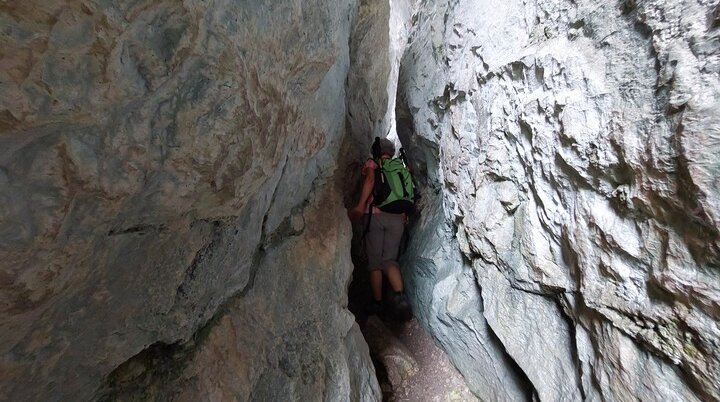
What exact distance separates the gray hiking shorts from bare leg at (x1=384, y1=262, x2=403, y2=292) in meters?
0.07

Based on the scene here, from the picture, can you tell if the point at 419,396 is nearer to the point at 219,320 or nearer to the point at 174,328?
the point at 219,320

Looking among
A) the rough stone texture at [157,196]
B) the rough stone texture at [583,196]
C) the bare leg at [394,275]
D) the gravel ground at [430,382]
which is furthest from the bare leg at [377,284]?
the rough stone texture at [157,196]

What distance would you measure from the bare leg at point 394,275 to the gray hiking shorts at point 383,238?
7 centimetres

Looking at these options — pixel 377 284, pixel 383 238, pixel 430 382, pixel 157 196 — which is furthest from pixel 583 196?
pixel 377 284

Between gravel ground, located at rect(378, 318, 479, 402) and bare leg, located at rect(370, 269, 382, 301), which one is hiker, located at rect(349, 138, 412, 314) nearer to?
bare leg, located at rect(370, 269, 382, 301)

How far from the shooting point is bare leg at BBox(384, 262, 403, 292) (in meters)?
4.25

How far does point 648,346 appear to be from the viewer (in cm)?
160

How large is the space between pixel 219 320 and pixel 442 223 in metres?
2.38

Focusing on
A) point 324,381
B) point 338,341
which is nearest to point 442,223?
point 338,341

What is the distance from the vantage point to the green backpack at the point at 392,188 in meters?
4.08

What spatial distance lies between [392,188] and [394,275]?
1.03 metres

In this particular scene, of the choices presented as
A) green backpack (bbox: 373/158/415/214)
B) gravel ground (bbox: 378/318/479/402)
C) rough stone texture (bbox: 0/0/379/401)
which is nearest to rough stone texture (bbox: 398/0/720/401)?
gravel ground (bbox: 378/318/479/402)

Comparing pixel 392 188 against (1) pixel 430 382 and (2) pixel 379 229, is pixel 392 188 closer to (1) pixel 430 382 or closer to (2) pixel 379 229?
(2) pixel 379 229

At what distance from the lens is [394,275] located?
4285 mm
